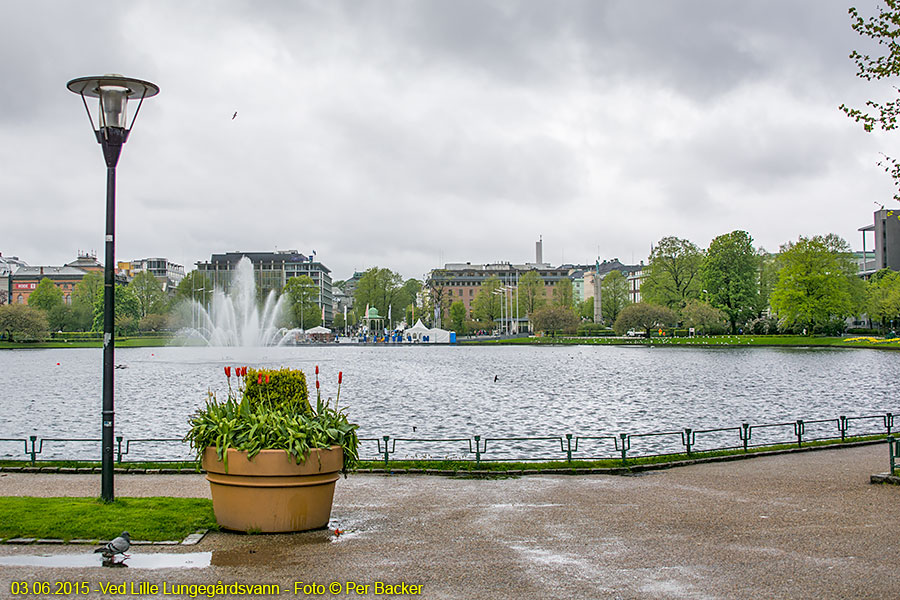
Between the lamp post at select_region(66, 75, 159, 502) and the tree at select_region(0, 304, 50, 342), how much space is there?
133 metres

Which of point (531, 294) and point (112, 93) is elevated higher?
point (531, 294)

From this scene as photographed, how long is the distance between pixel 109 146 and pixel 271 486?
18.7ft

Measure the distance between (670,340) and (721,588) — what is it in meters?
111

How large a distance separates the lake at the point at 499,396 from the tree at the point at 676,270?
127ft

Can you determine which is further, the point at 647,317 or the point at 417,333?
the point at 417,333

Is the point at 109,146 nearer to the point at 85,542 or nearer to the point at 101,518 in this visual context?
the point at 101,518

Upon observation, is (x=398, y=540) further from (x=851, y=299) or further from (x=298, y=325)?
(x=298, y=325)

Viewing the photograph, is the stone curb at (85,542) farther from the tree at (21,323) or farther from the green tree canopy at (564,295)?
the green tree canopy at (564,295)

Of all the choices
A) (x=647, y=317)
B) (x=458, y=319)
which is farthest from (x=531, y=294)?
(x=647, y=317)

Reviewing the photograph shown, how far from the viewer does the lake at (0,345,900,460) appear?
104 feet

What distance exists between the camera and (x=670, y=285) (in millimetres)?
121250

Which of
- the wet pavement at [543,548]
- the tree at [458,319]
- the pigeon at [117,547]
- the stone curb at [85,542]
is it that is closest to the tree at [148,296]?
the tree at [458,319]

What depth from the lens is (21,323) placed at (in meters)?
129

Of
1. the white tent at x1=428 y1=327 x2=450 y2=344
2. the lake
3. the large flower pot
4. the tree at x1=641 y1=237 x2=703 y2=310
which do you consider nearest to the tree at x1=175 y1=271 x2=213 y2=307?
the white tent at x1=428 y1=327 x2=450 y2=344
